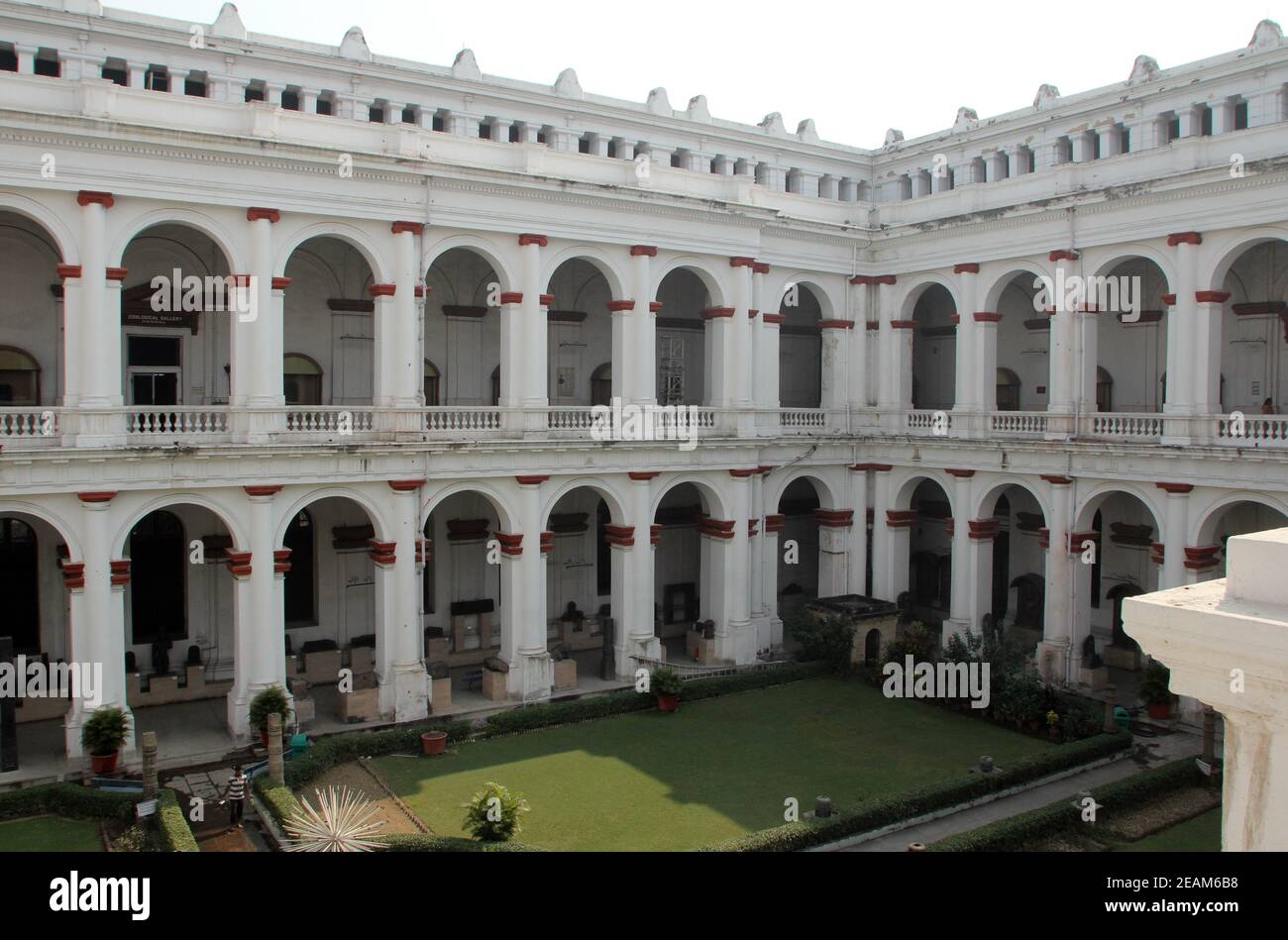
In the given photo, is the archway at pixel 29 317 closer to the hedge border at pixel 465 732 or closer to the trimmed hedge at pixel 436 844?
the hedge border at pixel 465 732

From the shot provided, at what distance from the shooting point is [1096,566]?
29.0 meters

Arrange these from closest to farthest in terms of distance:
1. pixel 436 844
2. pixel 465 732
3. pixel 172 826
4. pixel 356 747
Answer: pixel 436 844, pixel 172 826, pixel 356 747, pixel 465 732

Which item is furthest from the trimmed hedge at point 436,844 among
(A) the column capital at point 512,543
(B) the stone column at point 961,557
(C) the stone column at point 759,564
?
(B) the stone column at point 961,557

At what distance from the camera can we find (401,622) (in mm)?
23047

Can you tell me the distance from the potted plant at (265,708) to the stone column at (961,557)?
1728cm

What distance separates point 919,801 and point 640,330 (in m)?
13.3

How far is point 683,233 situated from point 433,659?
42.1ft

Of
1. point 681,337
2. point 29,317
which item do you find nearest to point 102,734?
point 29,317

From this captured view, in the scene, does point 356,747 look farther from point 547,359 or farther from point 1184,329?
point 1184,329

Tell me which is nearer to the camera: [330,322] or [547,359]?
[330,322]

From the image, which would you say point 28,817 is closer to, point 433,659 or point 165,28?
point 433,659

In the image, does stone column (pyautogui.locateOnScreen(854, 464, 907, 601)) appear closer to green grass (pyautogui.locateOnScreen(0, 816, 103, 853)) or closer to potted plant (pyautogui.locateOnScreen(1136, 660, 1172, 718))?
potted plant (pyautogui.locateOnScreen(1136, 660, 1172, 718))

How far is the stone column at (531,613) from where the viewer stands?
24.4m

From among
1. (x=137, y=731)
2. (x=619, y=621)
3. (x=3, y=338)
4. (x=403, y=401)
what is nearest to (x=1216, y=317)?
(x=619, y=621)
